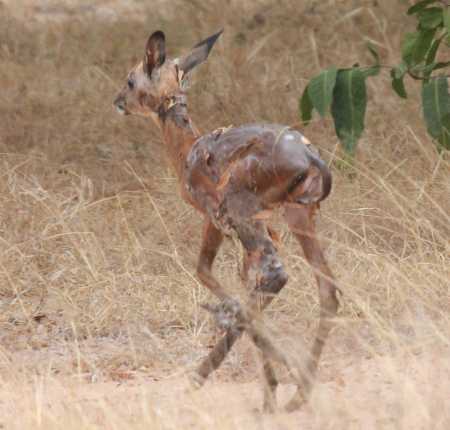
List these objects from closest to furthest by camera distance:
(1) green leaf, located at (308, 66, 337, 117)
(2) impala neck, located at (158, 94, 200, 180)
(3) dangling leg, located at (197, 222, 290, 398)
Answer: (3) dangling leg, located at (197, 222, 290, 398), (2) impala neck, located at (158, 94, 200, 180), (1) green leaf, located at (308, 66, 337, 117)

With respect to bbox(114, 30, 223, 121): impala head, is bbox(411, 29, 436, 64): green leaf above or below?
below

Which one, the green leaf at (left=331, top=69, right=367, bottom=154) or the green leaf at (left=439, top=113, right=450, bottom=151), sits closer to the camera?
the green leaf at (left=331, top=69, right=367, bottom=154)

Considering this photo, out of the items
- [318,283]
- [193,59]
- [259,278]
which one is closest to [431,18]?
[193,59]

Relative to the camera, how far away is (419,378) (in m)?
4.40

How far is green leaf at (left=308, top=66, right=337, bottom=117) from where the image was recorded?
18.0 ft

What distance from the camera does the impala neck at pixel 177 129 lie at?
→ 15.6ft

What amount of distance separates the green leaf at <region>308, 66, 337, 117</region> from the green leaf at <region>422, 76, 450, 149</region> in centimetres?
52

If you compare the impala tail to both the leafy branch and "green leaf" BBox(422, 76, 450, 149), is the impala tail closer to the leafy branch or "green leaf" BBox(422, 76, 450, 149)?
the leafy branch

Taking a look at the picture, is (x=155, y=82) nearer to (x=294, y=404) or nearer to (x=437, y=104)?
(x=294, y=404)

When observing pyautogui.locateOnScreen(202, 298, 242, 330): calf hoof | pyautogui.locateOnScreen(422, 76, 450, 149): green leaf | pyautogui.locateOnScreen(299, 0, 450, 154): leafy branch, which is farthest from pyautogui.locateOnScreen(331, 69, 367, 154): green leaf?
pyautogui.locateOnScreen(202, 298, 242, 330): calf hoof

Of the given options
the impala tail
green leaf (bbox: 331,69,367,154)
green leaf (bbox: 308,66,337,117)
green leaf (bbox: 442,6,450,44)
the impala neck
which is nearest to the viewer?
the impala tail

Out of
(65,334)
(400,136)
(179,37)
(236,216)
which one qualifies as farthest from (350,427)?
(179,37)

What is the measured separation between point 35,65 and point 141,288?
160 inches

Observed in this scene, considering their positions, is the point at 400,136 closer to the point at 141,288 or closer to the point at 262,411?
the point at 141,288
